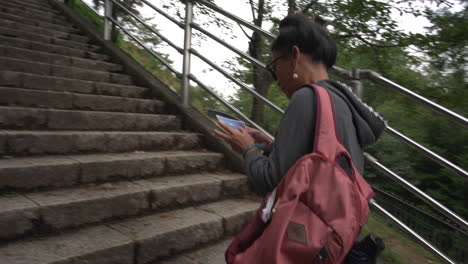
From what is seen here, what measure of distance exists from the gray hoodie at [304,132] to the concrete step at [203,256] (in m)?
1.20

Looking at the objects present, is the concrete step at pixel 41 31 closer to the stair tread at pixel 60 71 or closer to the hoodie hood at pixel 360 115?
the stair tread at pixel 60 71

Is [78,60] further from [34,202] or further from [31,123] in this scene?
[34,202]

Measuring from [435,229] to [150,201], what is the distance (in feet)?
14.2

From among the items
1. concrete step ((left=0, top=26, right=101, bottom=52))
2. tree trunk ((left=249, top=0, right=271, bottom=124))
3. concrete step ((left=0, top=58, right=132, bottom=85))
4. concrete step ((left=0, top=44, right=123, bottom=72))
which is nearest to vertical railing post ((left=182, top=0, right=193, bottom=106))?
concrete step ((left=0, top=58, right=132, bottom=85))

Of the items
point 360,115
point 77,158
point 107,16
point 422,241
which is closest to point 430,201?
point 422,241

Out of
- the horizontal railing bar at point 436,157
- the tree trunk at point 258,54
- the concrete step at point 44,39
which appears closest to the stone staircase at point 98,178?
the concrete step at point 44,39

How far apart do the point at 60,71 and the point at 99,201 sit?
2.22m

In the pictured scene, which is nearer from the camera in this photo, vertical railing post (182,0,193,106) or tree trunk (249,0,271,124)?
vertical railing post (182,0,193,106)

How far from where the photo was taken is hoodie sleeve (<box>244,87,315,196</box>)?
1.05 metres

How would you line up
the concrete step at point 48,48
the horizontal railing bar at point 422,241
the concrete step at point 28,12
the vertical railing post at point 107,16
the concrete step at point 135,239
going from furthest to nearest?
1. the concrete step at point 28,12
2. the vertical railing post at point 107,16
3. the concrete step at point 48,48
4. the horizontal railing bar at point 422,241
5. the concrete step at point 135,239

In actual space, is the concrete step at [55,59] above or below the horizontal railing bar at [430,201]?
above

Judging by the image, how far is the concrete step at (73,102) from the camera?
2820 mm

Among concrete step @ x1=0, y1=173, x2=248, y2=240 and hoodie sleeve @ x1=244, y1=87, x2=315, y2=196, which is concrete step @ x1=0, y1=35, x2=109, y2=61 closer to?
concrete step @ x1=0, y1=173, x2=248, y2=240

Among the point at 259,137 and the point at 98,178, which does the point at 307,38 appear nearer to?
the point at 259,137
